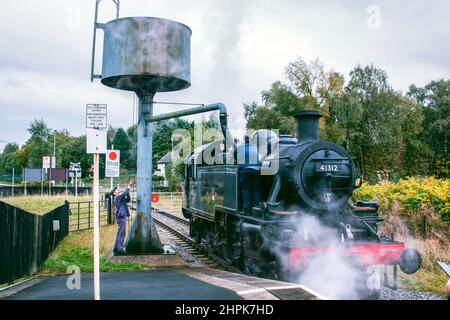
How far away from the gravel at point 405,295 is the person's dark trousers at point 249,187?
9.62 feet

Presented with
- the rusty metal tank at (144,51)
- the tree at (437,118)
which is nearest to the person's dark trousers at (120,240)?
the rusty metal tank at (144,51)

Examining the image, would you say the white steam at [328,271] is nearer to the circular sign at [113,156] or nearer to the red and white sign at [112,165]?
the red and white sign at [112,165]

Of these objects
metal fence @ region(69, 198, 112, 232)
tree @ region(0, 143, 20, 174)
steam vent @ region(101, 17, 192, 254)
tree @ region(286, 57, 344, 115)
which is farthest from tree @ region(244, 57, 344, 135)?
tree @ region(0, 143, 20, 174)

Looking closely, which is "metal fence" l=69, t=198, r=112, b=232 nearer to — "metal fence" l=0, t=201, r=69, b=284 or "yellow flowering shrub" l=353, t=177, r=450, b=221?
"metal fence" l=0, t=201, r=69, b=284

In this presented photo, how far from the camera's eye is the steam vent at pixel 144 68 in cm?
1008

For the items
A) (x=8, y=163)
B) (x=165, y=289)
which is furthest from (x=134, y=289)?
(x=8, y=163)

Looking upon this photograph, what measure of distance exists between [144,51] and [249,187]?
3.66 meters

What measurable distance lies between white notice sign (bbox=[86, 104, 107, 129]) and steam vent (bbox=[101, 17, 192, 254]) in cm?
391

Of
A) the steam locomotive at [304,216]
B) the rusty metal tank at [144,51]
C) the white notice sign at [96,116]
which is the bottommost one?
the steam locomotive at [304,216]

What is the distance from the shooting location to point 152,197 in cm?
1152

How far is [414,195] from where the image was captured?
12227mm

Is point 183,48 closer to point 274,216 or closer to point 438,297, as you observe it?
point 274,216

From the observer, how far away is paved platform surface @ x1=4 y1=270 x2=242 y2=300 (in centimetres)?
630

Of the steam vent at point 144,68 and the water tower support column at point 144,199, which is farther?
the water tower support column at point 144,199
